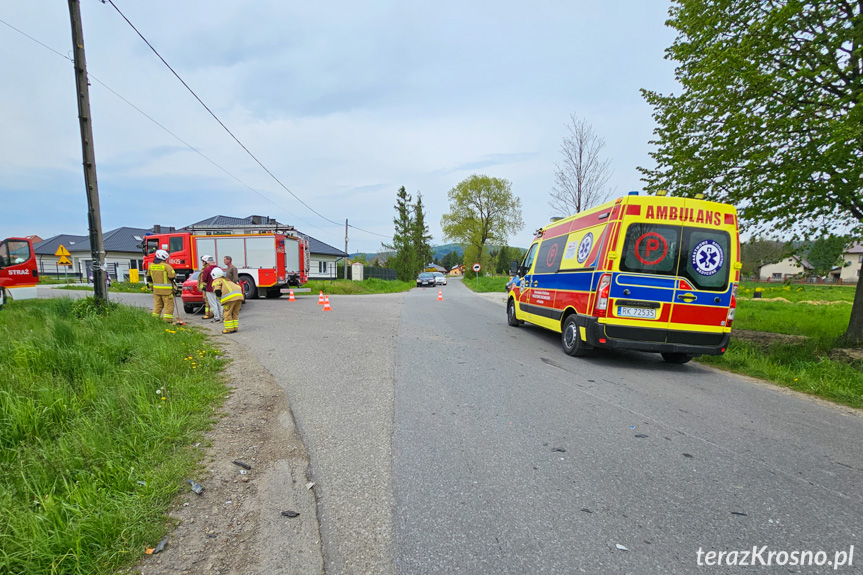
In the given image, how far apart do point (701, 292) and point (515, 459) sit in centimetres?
467

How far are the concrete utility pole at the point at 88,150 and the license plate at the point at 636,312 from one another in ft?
33.2

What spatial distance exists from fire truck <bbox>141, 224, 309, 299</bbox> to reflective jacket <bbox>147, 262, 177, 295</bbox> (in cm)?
783

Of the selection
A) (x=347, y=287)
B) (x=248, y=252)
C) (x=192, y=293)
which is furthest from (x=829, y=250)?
(x=347, y=287)

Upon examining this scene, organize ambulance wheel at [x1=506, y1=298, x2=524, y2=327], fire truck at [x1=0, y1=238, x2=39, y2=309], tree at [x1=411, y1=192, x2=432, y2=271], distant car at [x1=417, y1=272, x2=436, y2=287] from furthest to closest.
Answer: tree at [x1=411, y1=192, x2=432, y2=271] < distant car at [x1=417, y1=272, x2=436, y2=287] < fire truck at [x1=0, y1=238, x2=39, y2=309] < ambulance wheel at [x1=506, y1=298, x2=524, y2=327]

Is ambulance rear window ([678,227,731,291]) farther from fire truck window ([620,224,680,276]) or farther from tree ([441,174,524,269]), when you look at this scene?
tree ([441,174,524,269])

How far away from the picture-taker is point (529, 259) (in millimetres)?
10070

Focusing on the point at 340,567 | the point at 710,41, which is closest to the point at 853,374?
the point at 710,41

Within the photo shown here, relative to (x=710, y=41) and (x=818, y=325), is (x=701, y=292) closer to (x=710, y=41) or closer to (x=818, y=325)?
(x=710, y=41)

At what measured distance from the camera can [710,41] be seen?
7727 mm

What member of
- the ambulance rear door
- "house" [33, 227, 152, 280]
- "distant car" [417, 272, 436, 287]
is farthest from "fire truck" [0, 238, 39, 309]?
"distant car" [417, 272, 436, 287]

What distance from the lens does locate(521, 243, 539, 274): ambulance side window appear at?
387 inches

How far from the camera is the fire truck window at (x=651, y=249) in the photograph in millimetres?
6059

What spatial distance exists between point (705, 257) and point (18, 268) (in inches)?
652

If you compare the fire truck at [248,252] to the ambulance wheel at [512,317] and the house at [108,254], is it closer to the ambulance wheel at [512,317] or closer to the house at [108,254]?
the ambulance wheel at [512,317]
